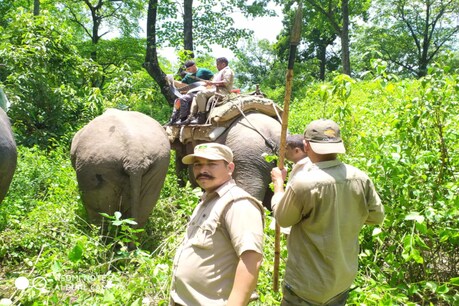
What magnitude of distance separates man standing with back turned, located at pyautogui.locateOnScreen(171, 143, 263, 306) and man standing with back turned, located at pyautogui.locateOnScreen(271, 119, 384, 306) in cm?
30

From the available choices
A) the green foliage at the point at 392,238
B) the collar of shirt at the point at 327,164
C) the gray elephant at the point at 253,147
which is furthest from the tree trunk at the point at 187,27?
the collar of shirt at the point at 327,164

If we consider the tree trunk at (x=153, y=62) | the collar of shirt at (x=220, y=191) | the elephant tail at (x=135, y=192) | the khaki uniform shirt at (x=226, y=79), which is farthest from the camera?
the tree trunk at (x=153, y=62)

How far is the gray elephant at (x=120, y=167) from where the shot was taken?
199 inches

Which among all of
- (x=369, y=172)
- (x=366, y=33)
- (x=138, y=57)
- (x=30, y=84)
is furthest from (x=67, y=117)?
(x=366, y=33)

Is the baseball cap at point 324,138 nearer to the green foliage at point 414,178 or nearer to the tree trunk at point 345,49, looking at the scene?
the green foliage at point 414,178

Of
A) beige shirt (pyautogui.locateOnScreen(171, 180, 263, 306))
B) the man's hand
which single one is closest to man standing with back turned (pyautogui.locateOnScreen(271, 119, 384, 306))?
the man's hand

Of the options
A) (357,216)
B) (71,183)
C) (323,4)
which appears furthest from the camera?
(323,4)

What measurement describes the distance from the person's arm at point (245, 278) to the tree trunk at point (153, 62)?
461 inches

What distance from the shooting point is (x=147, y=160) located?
515 cm

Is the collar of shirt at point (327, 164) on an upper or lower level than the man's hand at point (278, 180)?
upper

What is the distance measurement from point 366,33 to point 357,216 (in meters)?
29.7

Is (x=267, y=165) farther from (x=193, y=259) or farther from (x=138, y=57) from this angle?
(x=138, y=57)

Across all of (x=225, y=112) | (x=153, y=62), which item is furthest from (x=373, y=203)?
(x=153, y=62)

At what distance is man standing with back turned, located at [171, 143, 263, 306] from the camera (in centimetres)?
217
